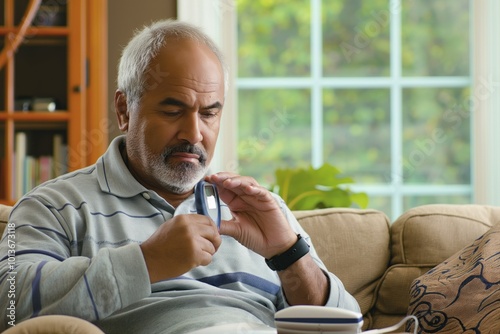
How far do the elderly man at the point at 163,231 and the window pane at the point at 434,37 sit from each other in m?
2.90

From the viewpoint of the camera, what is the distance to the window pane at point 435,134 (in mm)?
4586

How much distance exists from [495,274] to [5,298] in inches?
43.0

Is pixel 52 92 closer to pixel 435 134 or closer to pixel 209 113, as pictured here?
pixel 435 134

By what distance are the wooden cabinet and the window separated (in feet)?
3.01

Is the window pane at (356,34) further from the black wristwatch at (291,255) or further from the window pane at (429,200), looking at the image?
the black wristwatch at (291,255)

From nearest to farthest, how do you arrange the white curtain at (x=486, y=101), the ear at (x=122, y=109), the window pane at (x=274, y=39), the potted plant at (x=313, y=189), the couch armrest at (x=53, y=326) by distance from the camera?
the couch armrest at (x=53, y=326), the ear at (x=122, y=109), the potted plant at (x=313, y=189), the white curtain at (x=486, y=101), the window pane at (x=274, y=39)

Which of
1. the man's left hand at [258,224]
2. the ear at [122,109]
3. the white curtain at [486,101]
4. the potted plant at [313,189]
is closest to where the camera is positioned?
the man's left hand at [258,224]

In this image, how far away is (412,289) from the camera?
1962 millimetres

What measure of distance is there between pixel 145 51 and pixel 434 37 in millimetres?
3102

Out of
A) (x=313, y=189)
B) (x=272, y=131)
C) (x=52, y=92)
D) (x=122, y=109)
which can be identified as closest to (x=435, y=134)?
(x=272, y=131)

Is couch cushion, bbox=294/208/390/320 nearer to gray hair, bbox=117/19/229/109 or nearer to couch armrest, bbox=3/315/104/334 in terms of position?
gray hair, bbox=117/19/229/109

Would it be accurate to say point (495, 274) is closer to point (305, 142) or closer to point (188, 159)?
point (188, 159)

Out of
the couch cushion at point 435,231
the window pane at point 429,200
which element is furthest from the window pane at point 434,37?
the couch cushion at point 435,231

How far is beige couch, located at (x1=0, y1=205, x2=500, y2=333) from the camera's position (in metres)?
2.16
